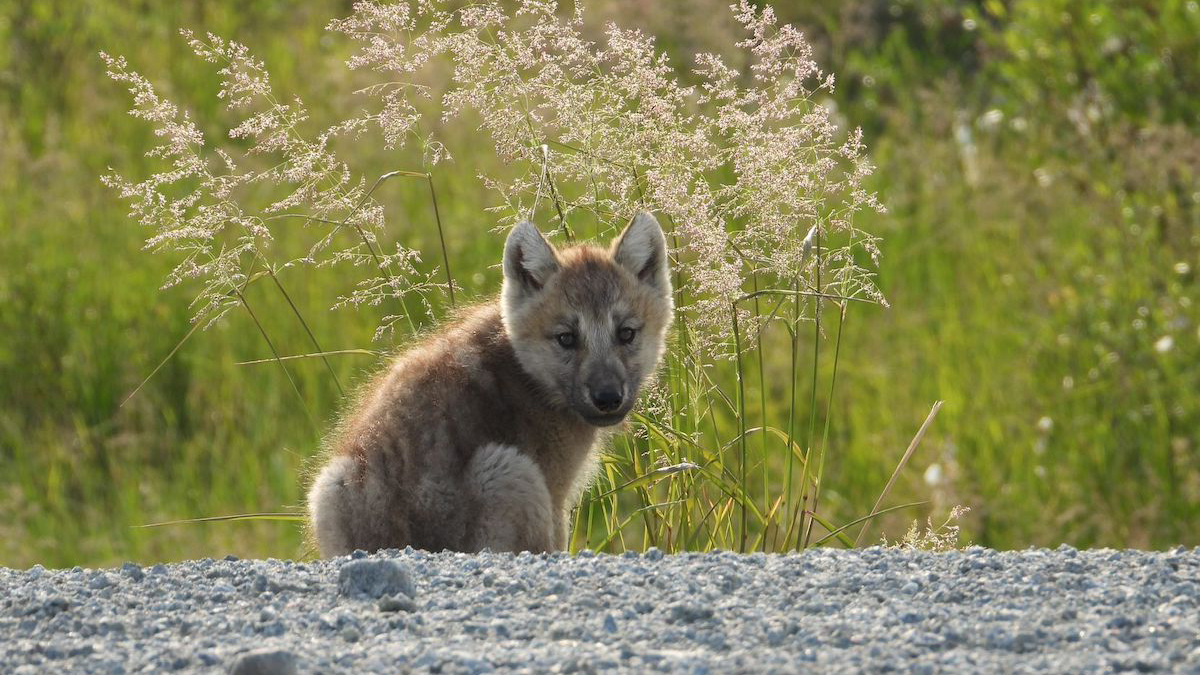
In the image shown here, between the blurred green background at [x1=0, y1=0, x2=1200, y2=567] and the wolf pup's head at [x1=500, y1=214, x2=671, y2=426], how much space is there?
2.85 metres

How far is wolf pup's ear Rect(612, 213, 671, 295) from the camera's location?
6168mm

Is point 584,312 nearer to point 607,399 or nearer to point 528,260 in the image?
point 528,260

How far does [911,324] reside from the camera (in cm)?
1034

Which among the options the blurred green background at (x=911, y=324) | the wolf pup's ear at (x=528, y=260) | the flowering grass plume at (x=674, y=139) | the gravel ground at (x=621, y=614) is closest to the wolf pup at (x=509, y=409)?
the wolf pup's ear at (x=528, y=260)

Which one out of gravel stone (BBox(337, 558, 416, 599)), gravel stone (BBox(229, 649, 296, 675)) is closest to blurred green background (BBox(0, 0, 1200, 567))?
gravel stone (BBox(337, 558, 416, 599))

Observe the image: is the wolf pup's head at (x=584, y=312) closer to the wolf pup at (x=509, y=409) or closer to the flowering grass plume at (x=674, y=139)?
the wolf pup at (x=509, y=409)

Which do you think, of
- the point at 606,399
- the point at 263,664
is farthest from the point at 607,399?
the point at 263,664

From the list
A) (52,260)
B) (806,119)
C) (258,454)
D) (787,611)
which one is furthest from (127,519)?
(787,611)

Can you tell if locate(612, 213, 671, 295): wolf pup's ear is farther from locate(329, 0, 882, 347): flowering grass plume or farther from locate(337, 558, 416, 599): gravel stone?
locate(337, 558, 416, 599): gravel stone

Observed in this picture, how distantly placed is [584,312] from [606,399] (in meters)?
0.49

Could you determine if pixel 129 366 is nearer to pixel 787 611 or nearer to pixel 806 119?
pixel 806 119

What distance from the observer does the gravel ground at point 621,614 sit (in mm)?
3621

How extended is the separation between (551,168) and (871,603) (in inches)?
90.7

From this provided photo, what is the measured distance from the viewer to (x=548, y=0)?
608 cm
